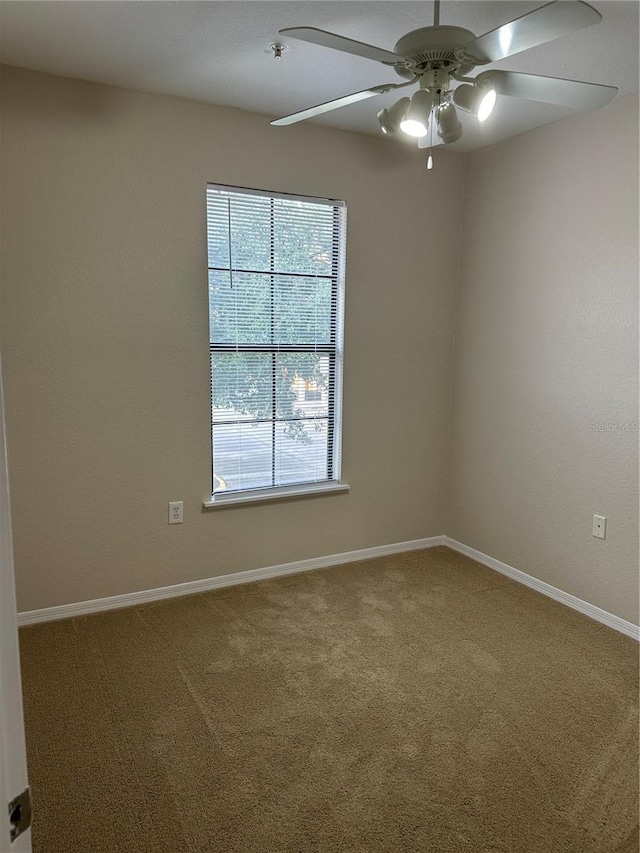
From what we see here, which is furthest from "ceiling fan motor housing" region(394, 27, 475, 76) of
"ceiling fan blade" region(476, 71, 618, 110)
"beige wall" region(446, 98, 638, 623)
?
Result: "beige wall" region(446, 98, 638, 623)

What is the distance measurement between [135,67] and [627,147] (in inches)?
86.2

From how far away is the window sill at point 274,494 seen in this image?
10.4ft

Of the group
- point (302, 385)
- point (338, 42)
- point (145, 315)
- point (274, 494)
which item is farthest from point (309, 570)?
point (338, 42)

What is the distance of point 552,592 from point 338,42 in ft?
9.14

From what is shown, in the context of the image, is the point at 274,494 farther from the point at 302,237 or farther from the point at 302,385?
the point at 302,237

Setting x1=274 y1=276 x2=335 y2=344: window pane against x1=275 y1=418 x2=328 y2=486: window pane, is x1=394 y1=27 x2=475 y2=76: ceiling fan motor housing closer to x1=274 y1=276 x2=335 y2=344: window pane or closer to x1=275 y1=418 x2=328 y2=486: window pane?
x1=274 y1=276 x2=335 y2=344: window pane

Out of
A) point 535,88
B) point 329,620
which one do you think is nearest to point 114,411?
point 329,620

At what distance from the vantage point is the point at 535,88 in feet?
5.79

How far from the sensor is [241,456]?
3.25 m

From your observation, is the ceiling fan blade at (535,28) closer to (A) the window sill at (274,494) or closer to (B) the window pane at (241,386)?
(B) the window pane at (241,386)

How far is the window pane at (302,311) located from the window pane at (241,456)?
535 millimetres

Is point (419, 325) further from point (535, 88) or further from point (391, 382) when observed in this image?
point (535, 88)

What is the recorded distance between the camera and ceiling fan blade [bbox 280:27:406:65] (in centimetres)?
148

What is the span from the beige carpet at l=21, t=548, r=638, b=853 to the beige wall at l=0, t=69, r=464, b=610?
386 mm
